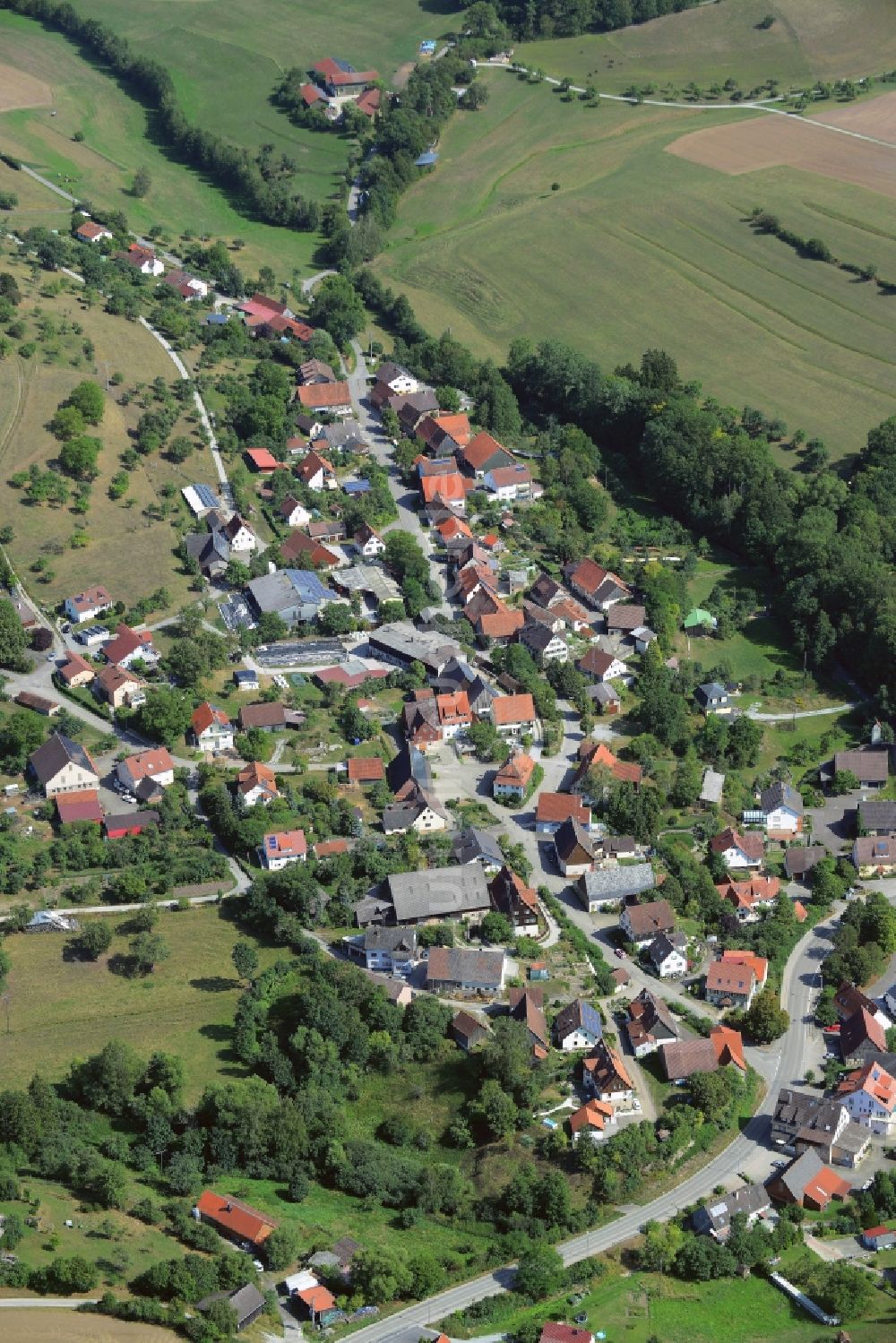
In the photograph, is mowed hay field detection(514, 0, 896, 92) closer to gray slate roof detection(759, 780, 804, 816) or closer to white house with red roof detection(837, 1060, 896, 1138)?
gray slate roof detection(759, 780, 804, 816)

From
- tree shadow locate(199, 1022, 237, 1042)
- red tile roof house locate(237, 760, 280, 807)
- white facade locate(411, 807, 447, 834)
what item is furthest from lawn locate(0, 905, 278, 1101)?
white facade locate(411, 807, 447, 834)

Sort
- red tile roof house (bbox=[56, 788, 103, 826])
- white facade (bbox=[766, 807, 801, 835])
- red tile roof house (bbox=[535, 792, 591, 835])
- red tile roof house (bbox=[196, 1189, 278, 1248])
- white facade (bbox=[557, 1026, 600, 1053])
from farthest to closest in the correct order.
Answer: white facade (bbox=[766, 807, 801, 835]), red tile roof house (bbox=[535, 792, 591, 835]), red tile roof house (bbox=[56, 788, 103, 826]), white facade (bbox=[557, 1026, 600, 1053]), red tile roof house (bbox=[196, 1189, 278, 1248])

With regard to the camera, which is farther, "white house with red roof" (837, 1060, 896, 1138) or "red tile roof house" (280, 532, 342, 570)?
"red tile roof house" (280, 532, 342, 570)

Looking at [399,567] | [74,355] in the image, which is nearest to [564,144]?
[74,355]

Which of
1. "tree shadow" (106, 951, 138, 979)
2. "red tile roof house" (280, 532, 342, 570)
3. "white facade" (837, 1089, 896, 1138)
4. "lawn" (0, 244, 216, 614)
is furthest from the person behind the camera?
"red tile roof house" (280, 532, 342, 570)

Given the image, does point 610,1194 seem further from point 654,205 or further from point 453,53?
point 453,53

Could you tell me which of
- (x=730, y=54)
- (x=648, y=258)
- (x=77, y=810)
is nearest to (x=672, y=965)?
(x=77, y=810)

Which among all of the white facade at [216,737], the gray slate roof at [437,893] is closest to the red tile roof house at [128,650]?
the white facade at [216,737]
